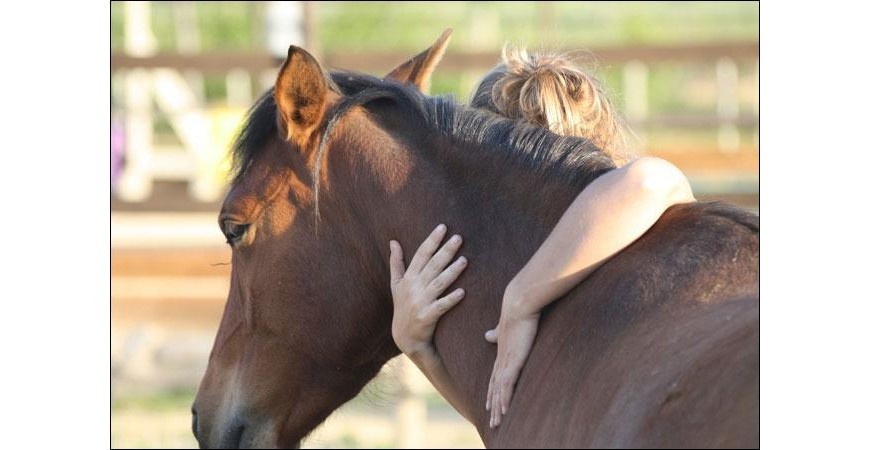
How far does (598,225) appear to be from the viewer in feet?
6.93

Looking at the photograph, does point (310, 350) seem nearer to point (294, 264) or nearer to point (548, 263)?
point (294, 264)

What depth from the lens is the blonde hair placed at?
2559 mm

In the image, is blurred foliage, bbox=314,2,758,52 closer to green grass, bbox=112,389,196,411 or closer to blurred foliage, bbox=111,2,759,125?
blurred foliage, bbox=111,2,759,125

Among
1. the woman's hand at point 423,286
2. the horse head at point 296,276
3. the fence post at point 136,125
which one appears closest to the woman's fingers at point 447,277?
the woman's hand at point 423,286

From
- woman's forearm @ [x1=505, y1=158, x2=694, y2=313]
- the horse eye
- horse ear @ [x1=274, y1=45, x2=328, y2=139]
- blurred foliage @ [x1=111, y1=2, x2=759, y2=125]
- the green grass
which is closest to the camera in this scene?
woman's forearm @ [x1=505, y1=158, x2=694, y2=313]

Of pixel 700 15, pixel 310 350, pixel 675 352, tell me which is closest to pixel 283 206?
pixel 310 350

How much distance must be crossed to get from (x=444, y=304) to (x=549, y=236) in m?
0.35

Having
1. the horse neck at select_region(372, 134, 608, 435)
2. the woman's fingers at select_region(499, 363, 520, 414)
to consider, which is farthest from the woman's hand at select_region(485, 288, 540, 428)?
the horse neck at select_region(372, 134, 608, 435)

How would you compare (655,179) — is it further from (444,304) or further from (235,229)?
(235,229)

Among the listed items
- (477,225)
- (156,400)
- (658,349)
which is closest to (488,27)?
(156,400)

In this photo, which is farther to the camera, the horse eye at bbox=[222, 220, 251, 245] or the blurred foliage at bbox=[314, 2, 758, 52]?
the blurred foliage at bbox=[314, 2, 758, 52]
